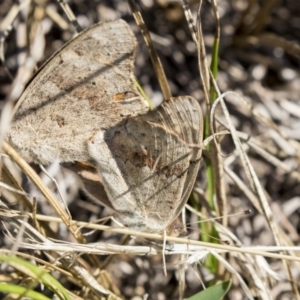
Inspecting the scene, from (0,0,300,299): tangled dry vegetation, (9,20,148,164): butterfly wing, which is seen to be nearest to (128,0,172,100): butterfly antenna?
(9,20,148,164): butterfly wing

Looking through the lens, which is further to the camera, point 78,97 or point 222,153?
point 222,153

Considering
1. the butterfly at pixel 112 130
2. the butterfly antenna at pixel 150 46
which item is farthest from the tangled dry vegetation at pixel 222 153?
the butterfly antenna at pixel 150 46

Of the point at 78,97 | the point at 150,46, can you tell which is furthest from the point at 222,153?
the point at 78,97

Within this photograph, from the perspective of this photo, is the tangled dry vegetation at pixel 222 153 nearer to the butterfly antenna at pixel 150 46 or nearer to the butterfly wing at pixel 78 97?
the butterfly wing at pixel 78 97

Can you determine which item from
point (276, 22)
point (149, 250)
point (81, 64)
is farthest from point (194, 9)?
point (149, 250)

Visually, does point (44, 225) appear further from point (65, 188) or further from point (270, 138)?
point (270, 138)

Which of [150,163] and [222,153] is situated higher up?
[150,163]

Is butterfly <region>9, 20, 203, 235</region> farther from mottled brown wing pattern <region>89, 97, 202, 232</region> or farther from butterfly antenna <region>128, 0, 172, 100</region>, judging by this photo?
butterfly antenna <region>128, 0, 172, 100</region>

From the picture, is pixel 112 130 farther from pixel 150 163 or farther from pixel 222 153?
pixel 222 153
